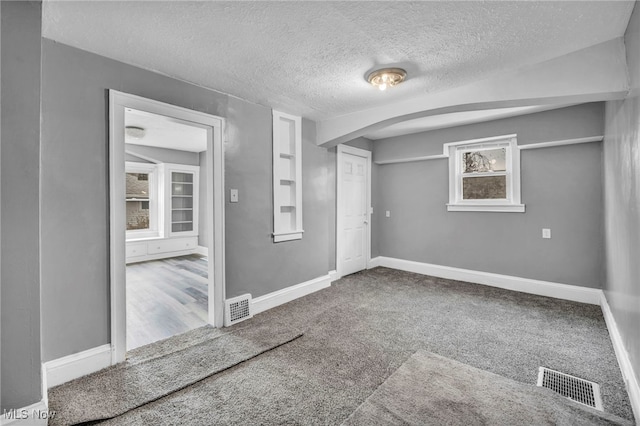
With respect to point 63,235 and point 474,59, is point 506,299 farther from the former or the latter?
point 63,235

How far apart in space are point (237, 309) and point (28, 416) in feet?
5.41

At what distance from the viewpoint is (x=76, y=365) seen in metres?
2.03

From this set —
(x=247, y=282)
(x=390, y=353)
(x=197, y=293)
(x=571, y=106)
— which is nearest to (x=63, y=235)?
(x=247, y=282)

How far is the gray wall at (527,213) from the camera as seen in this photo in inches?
136

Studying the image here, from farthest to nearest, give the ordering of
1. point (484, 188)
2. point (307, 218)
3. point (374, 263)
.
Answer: point (374, 263) → point (484, 188) → point (307, 218)

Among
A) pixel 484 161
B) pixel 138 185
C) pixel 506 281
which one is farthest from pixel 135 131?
pixel 506 281

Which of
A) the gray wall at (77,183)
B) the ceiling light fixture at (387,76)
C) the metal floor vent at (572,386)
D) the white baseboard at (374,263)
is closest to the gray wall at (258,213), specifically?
the gray wall at (77,183)

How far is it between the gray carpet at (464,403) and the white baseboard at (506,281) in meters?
2.39

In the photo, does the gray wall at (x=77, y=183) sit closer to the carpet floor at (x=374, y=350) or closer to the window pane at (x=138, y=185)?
the carpet floor at (x=374, y=350)

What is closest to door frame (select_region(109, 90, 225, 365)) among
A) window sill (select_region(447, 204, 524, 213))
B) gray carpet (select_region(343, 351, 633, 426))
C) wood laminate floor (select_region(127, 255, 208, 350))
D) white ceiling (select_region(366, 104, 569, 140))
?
wood laminate floor (select_region(127, 255, 208, 350))

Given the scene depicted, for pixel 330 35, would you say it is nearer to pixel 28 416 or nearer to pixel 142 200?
pixel 28 416

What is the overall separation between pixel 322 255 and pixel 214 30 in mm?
2984

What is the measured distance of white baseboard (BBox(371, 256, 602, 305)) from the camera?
3.49m

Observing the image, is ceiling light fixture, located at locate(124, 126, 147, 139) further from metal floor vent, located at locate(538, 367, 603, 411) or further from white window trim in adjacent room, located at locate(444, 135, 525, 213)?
metal floor vent, located at locate(538, 367, 603, 411)
